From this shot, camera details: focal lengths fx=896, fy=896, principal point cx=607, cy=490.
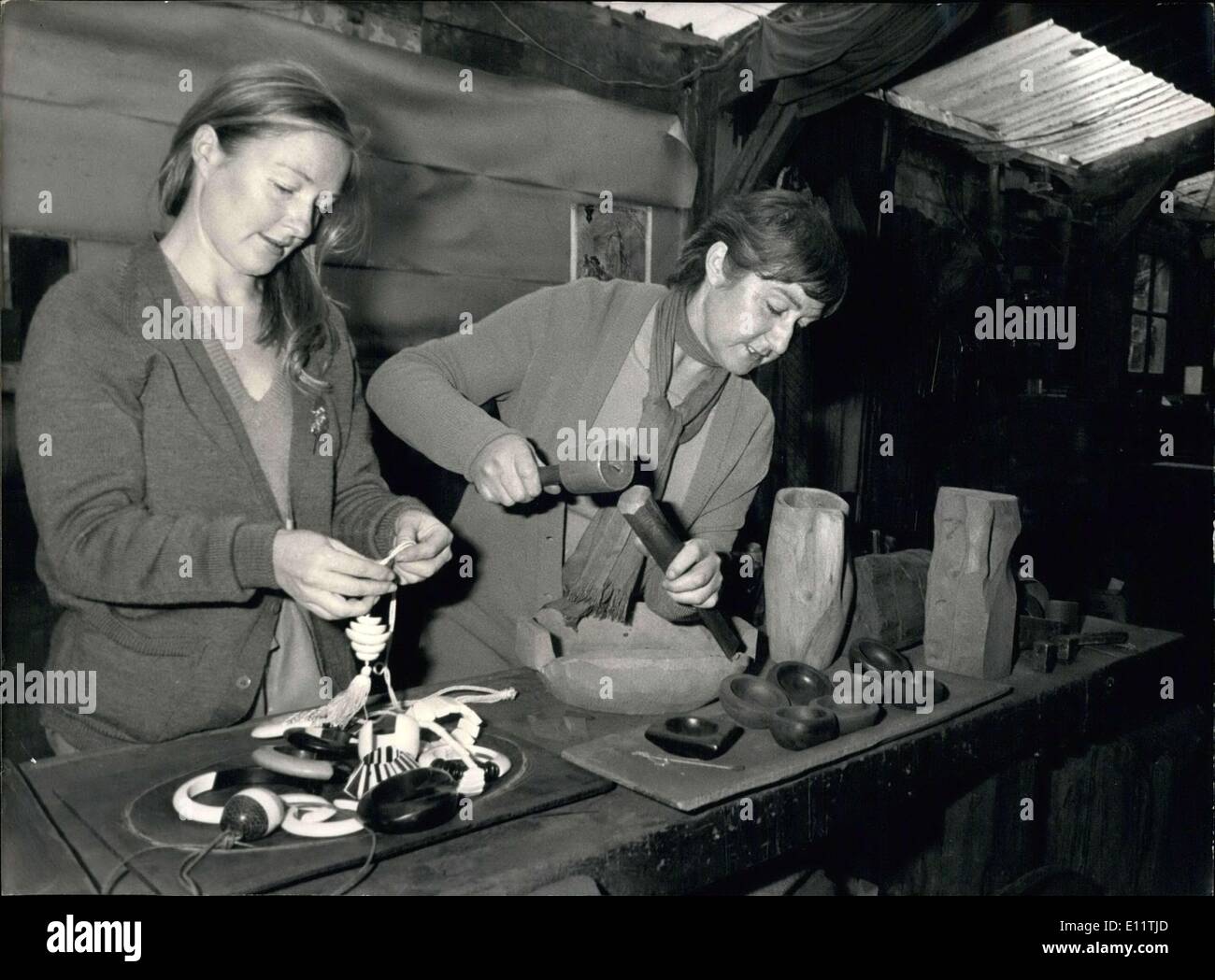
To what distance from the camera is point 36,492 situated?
1.38 meters

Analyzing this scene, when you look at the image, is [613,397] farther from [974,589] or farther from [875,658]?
[974,589]

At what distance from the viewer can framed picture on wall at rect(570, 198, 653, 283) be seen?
13.5 ft

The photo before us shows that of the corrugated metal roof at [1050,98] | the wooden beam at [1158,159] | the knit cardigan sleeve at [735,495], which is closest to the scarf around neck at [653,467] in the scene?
the knit cardigan sleeve at [735,495]

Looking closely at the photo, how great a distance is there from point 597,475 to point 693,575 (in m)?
0.27

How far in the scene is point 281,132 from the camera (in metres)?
1.59

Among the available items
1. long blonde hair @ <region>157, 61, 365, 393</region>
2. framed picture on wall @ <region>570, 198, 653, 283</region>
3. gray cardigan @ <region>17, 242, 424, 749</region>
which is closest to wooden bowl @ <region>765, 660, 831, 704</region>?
gray cardigan @ <region>17, 242, 424, 749</region>

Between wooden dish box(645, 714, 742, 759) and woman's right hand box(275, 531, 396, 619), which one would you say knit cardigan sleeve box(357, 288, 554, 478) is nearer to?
woman's right hand box(275, 531, 396, 619)

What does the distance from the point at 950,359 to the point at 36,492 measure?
5231 mm

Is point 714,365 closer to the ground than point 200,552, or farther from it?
farther from it

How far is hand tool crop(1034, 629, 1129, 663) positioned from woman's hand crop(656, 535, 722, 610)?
0.98 meters

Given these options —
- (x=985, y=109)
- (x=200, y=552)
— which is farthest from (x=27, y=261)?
(x=985, y=109)
